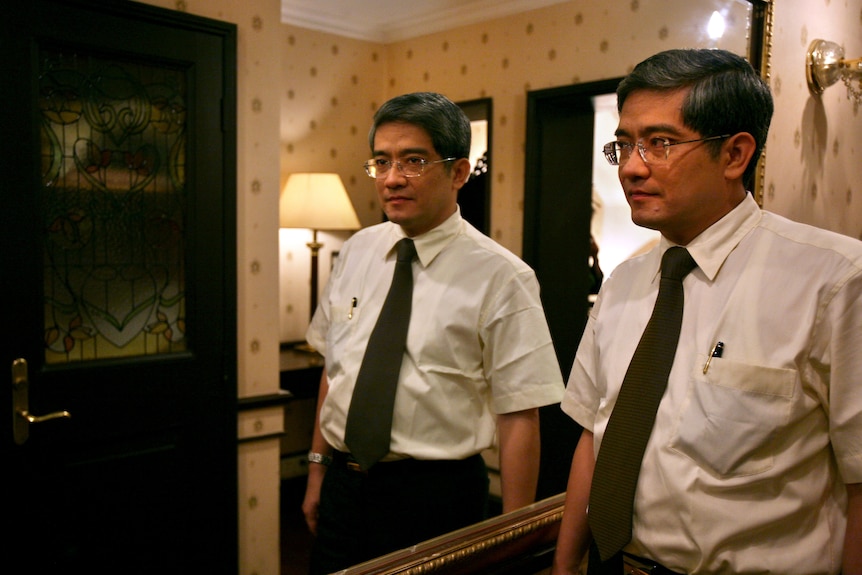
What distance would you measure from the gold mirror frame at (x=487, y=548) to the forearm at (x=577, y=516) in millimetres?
137

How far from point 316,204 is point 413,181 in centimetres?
15

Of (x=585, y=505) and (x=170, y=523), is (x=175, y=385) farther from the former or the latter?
(x=585, y=505)

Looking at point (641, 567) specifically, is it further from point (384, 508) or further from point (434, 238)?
point (434, 238)

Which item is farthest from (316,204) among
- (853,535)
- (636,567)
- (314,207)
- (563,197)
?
(853,535)

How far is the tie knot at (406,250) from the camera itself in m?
1.01

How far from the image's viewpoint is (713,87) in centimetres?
71

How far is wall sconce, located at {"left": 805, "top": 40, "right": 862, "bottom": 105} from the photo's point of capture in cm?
153

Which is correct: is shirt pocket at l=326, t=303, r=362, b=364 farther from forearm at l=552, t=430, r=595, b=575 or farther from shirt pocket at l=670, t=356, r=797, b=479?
shirt pocket at l=670, t=356, r=797, b=479

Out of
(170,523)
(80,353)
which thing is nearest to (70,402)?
(80,353)

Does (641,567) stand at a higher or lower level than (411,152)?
lower

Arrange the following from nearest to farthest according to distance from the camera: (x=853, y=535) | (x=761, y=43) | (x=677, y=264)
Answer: (x=853, y=535)
(x=677, y=264)
(x=761, y=43)

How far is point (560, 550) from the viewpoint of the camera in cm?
88

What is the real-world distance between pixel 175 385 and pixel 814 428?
0.97m

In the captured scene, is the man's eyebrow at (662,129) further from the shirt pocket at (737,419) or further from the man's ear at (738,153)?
the shirt pocket at (737,419)
